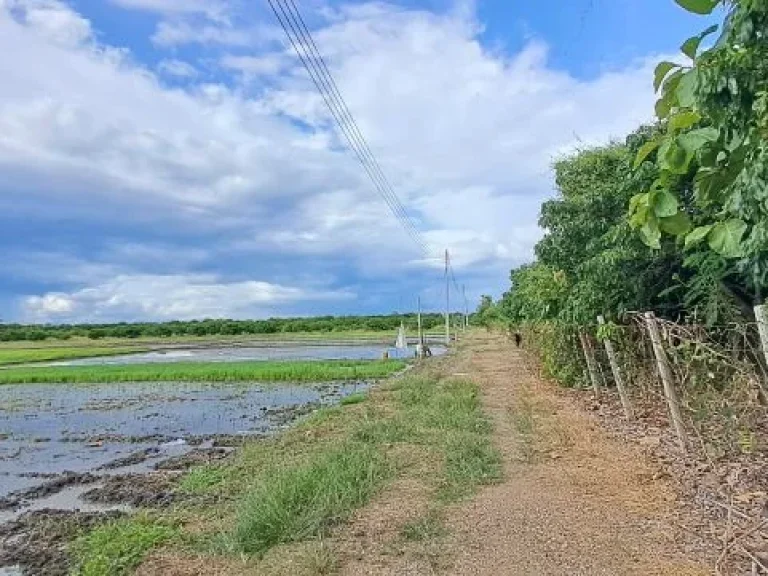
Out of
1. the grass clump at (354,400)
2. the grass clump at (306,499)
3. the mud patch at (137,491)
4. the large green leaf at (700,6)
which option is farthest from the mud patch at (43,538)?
the grass clump at (354,400)

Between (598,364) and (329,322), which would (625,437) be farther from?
(329,322)

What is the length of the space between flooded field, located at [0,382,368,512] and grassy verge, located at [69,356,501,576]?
2.14 m

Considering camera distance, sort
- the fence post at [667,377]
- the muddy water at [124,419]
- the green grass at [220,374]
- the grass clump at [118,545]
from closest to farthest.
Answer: the grass clump at [118,545], the fence post at [667,377], the muddy water at [124,419], the green grass at [220,374]

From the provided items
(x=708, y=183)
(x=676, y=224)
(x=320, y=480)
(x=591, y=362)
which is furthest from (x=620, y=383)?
(x=676, y=224)

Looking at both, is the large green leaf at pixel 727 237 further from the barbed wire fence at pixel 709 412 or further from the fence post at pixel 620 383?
Answer: the fence post at pixel 620 383

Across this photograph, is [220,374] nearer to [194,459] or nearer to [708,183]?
[194,459]

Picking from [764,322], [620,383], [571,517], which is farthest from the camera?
[620,383]

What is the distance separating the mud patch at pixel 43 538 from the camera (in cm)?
642

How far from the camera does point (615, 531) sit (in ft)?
17.6

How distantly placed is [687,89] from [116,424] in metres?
17.9

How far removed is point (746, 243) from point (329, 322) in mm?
89543

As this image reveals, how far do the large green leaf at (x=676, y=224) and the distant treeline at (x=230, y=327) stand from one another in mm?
81245

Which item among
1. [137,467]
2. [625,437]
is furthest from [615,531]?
[137,467]

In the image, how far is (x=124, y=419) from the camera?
1841cm
